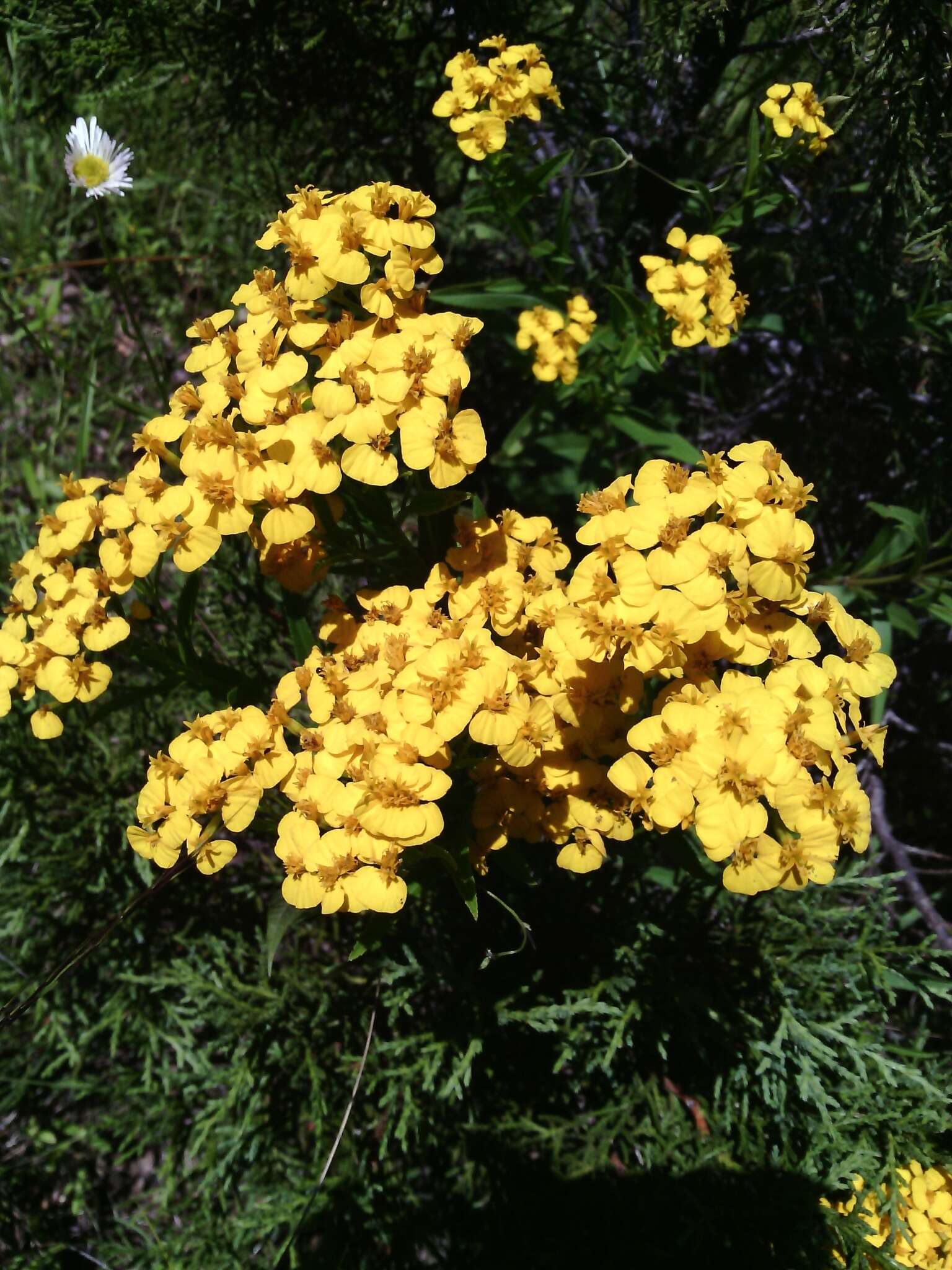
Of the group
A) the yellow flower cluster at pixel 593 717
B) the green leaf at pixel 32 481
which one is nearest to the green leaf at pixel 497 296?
the yellow flower cluster at pixel 593 717

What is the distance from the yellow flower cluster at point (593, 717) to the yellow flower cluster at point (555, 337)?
0.87 m

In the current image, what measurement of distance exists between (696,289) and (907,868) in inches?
67.7

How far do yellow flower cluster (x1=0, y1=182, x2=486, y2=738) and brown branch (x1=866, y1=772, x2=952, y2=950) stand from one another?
1713mm

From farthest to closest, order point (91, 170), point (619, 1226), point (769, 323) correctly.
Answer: point (769, 323) → point (619, 1226) → point (91, 170)

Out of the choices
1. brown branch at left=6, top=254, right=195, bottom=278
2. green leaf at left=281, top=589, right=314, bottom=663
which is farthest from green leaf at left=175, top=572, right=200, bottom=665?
brown branch at left=6, top=254, right=195, bottom=278

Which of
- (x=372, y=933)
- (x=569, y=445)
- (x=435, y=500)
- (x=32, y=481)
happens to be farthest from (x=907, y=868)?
(x=32, y=481)

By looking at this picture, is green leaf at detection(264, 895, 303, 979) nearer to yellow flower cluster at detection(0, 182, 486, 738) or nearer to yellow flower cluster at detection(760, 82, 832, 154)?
yellow flower cluster at detection(0, 182, 486, 738)

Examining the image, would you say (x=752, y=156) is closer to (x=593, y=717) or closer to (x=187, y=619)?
(x=593, y=717)

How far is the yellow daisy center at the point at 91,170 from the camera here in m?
2.25

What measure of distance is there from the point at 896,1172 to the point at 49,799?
268cm

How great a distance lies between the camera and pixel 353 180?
297cm

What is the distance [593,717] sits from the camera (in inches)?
66.2

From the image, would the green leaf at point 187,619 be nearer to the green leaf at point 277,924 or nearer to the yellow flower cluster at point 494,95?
the green leaf at point 277,924

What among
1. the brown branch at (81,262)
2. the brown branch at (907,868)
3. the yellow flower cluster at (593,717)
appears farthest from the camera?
the brown branch at (81,262)
